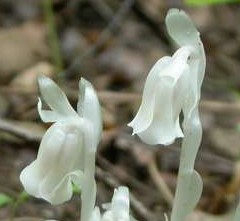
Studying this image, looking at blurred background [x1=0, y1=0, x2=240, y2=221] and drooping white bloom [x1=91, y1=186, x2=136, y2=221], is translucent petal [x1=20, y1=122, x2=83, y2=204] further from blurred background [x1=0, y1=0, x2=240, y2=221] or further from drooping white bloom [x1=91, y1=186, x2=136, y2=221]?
blurred background [x1=0, y1=0, x2=240, y2=221]

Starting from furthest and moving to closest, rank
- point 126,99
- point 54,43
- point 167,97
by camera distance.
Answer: point 54,43
point 126,99
point 167,97

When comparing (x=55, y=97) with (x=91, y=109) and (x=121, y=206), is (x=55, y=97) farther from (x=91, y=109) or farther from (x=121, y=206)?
Answer: (x=121, y=206)

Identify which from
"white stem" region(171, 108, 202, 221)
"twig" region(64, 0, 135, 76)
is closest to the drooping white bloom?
"white stem" region(171, 108, 202, 221)

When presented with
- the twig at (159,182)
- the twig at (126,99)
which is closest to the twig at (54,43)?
the twig at (126,99)

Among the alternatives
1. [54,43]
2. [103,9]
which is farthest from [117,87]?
[103,9]

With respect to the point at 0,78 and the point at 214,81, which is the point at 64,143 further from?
the point at 214,81

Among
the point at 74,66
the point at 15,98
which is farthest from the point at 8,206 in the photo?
the point at 74,66
